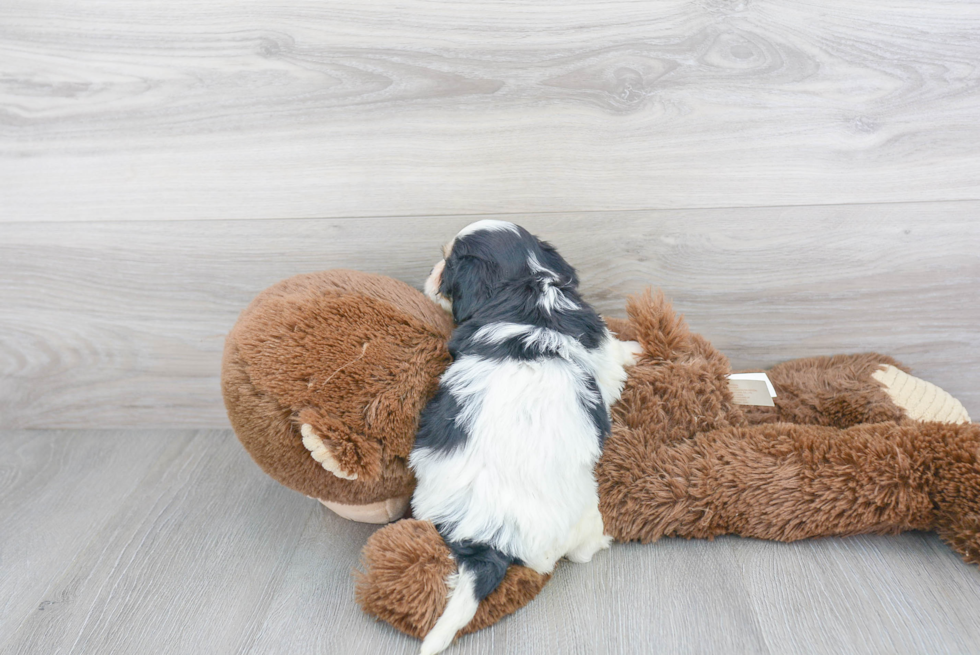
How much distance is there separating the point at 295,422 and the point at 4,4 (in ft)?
2.46

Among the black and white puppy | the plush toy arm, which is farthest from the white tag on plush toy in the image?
the black and white puppy

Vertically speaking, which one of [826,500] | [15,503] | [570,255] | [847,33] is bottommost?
[15,503]

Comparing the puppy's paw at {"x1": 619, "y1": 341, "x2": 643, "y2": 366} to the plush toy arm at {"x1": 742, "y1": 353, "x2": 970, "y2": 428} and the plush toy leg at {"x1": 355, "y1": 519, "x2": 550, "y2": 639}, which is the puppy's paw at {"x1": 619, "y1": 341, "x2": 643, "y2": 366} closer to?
the plush toy arm at {"x1": 742, "y1": 353, "x2": 970, "y2": 428}

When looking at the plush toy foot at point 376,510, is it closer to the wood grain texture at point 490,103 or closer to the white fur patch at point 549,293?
the white fur patch at point 549,293

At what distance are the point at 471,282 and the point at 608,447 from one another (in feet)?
0.88

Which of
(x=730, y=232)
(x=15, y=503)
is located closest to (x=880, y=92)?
(x=730, y=232)

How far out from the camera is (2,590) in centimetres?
75

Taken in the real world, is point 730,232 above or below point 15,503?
above


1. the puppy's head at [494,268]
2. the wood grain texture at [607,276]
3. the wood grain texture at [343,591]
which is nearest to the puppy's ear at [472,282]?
the puppy's head at [494,268]

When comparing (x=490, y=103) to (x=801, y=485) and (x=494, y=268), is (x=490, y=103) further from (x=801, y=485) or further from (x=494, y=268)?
(x=801, y=485)

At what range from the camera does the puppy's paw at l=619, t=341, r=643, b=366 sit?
0.83 meters

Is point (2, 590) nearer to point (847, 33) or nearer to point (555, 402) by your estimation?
point (555, 402)

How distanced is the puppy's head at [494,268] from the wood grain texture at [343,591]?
13.1 inches

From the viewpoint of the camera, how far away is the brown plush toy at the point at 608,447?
26.6 inches
